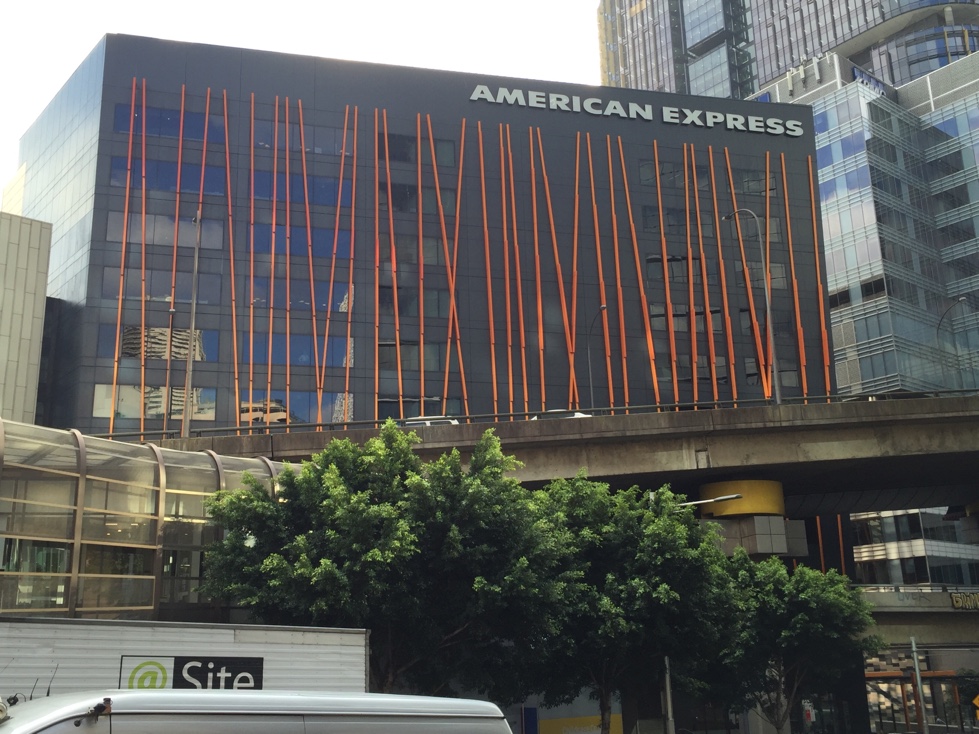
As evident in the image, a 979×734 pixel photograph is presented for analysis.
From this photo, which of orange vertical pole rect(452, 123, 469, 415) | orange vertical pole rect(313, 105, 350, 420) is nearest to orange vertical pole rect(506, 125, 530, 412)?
orange vertical pole rect(452, 123, 469, 415)

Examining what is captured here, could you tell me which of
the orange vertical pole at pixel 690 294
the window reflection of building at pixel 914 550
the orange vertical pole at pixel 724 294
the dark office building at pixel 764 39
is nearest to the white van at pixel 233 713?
the orange vertical pole at pixel 690 294

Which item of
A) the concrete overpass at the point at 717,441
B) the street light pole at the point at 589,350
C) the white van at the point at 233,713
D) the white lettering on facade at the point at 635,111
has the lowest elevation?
the white van at the point at 233,713

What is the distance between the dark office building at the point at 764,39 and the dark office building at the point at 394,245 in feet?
236

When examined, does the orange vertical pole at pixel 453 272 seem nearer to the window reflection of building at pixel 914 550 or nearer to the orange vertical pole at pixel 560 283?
the orange vertical pole at pixel 560 283

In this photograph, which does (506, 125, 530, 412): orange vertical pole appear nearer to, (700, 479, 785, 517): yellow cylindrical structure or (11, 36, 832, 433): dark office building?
(11, 36, 832, 433): dark office building

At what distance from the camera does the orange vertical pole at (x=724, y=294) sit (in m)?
70.1

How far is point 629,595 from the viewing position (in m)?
27.5

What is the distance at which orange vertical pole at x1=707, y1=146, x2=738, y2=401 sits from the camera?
70.1m

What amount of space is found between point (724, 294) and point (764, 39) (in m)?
107

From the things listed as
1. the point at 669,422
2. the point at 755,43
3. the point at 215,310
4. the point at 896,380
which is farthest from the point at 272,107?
the point at 755,43

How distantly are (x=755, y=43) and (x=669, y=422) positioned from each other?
469ft

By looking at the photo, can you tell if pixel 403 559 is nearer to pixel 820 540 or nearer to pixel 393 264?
pixel 393 264

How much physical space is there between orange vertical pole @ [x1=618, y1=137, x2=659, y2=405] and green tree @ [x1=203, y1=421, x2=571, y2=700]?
43812 mm

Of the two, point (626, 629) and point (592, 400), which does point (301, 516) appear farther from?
point (592, 400)
